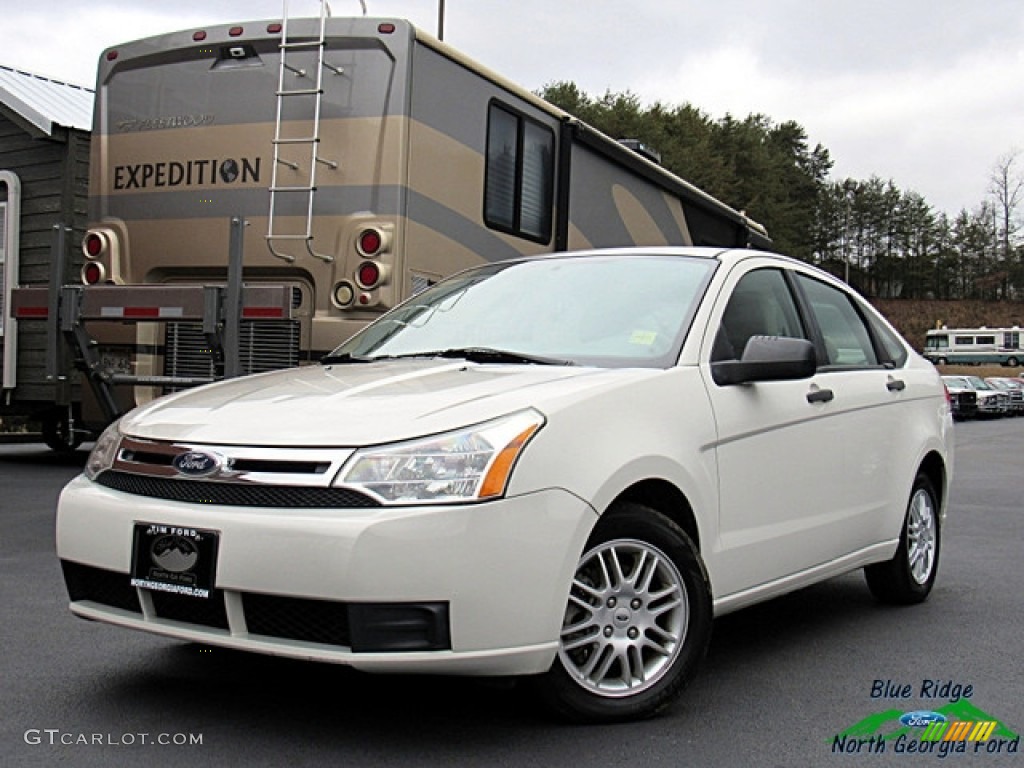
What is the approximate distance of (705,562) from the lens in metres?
4.08

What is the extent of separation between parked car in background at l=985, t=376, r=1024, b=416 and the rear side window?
34907 millimetres

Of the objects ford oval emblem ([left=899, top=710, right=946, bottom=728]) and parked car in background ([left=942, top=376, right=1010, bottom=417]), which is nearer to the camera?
ford oval emblem ([left=899, top=710, right=946, bottom=728])

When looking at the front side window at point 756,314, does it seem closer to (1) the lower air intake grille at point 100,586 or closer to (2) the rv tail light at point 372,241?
(1) the lower air intake grille at point 100,586

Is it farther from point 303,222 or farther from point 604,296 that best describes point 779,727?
point 303,222

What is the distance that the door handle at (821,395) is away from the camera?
4801mm

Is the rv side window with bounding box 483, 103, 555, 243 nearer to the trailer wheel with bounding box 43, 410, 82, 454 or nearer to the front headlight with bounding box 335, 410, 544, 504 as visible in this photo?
the trailer wheel with bounding box 43, 410, 82, 454

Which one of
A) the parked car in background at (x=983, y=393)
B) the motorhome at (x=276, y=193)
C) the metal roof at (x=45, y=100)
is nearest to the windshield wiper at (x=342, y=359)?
the motorhome at (x=276, y=193)

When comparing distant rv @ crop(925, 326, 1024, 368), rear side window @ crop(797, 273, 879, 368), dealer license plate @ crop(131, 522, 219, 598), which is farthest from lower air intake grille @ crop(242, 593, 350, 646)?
distant rv @ crop(925, 326, 1024, 368)

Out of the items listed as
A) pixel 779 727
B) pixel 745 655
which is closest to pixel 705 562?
pixel 779 727

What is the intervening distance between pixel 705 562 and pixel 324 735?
136 cm

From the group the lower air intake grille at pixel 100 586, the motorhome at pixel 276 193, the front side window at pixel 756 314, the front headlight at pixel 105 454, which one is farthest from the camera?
the motorhome at pixel 276 193

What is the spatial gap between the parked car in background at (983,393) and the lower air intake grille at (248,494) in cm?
3430

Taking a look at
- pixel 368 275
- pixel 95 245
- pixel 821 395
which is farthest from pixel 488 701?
pixel 95 245

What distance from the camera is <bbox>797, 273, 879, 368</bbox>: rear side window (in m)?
5.36
